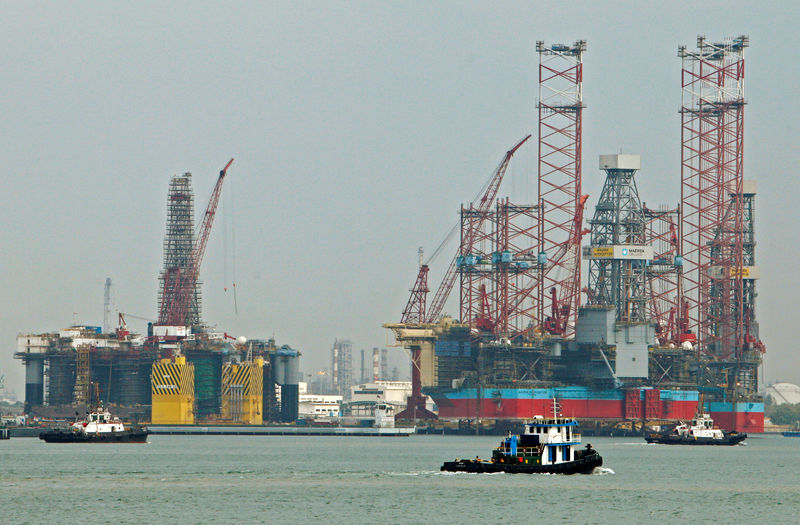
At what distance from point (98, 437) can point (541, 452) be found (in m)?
62.9

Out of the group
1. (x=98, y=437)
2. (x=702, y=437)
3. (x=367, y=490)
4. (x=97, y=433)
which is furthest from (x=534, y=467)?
(x=702, y=437)

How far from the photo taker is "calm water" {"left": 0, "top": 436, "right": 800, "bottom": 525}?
85562 millimetres

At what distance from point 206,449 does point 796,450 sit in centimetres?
6753

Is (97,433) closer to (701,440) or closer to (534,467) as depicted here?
(534,467)

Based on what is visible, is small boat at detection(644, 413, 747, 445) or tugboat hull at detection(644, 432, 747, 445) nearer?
tugboat hull at detection(644, 432, 747, 445)

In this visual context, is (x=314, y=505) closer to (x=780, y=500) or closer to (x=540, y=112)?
(x=780, y=500)

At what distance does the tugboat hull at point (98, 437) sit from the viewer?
502ft

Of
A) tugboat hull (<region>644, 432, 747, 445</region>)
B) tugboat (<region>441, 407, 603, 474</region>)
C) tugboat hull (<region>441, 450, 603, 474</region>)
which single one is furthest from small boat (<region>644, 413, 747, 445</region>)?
tugboat (<region>441, 407, 603, 474</region>)

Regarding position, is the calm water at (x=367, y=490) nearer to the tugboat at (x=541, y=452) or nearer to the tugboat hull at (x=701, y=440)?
the tugboat at (x=541, y=452)

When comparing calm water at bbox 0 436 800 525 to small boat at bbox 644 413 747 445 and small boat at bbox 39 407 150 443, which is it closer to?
small boat at bbox 39 407 150 443

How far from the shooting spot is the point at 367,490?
99938 mm

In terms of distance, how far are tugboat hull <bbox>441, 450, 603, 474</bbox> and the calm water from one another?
793 millimetres

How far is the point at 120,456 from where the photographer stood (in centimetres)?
13688

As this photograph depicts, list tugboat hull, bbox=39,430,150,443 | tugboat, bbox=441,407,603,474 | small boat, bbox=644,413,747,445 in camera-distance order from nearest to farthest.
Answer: tugboat, bbox=441,407,603,474 → tugboat hull, bbox=39,430,150,443 → small boat, bbox=644,413,747,445
